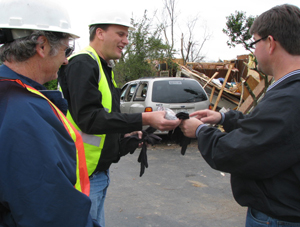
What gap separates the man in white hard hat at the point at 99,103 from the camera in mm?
1897

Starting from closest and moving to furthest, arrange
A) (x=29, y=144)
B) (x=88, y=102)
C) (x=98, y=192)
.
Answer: (x=29, y=144) → (x=88, y=102) → (x=98, y=192)

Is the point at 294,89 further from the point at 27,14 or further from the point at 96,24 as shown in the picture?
the point at 96,24

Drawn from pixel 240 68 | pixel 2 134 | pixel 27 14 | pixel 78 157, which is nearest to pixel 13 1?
pixel 27 14

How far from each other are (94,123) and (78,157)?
1.86 feet

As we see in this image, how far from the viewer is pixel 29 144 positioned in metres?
1.00

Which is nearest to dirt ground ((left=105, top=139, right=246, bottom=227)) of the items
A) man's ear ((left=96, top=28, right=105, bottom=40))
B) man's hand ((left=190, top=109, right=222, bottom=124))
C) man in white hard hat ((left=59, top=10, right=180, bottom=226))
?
man in white hard hat ((left=59, top=10, right=180, bottom=226))

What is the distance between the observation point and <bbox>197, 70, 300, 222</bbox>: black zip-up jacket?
1394mm

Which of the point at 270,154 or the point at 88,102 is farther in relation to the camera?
the point at 88,102

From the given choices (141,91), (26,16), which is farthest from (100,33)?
(141,91)

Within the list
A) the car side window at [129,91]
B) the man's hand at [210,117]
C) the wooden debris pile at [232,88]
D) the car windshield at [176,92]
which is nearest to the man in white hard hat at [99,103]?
the man's hand at [210,117]

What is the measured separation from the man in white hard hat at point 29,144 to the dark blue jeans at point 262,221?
42.9 inches

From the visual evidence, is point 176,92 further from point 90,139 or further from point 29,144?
point 29,144

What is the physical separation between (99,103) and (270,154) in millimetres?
1206

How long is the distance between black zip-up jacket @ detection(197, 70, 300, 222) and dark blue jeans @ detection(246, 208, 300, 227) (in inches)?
1.4
